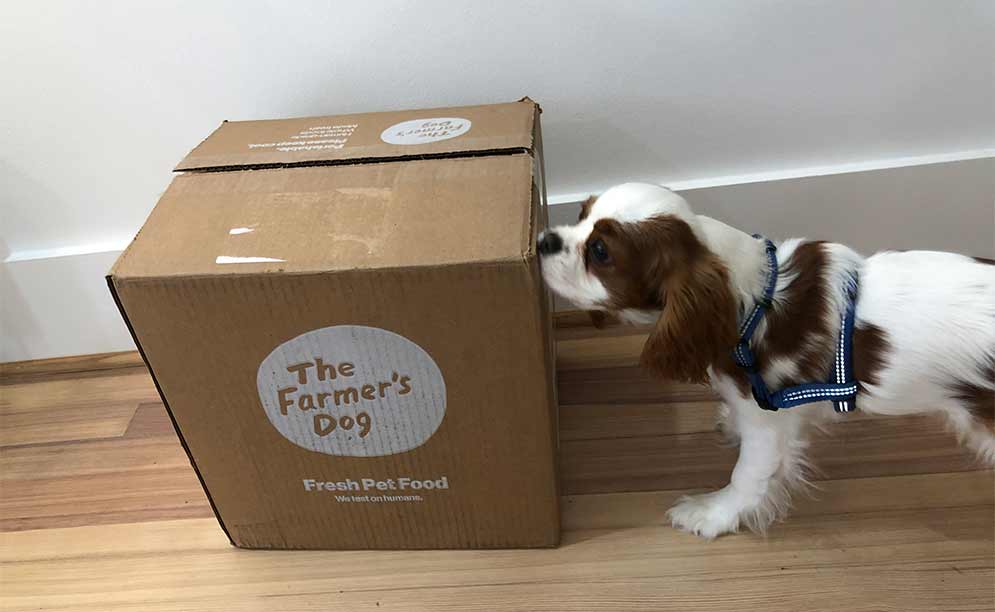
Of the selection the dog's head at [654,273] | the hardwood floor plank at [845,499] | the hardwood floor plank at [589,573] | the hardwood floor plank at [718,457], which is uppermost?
the dog's head at [654,273]

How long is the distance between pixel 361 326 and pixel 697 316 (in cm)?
40

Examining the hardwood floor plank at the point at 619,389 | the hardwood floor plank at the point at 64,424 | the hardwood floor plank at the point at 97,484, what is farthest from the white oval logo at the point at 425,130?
the hardwood floor plank at the point at 64,424

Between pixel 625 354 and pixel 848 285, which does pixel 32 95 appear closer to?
pixel 625 354

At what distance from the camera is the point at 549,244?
3.11 feet

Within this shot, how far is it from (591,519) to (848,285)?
0.54 metres

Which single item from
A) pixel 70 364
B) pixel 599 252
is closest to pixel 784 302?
pixel 599 252

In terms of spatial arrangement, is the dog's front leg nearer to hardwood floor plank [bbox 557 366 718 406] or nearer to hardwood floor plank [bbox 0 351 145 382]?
hardwood floor plank [bbox 557 366 718 406]

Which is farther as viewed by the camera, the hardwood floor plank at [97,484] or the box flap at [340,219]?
the hardwood floor plank at [97,484]

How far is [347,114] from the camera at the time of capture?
1.26 m

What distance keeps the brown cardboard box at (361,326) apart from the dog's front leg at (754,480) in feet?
0.77

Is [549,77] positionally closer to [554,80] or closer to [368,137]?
[554,80]

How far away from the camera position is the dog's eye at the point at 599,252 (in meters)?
0.93

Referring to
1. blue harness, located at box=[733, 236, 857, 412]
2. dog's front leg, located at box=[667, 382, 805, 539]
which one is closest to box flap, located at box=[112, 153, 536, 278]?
blue harness, located at box=[733, 236, 857, 412]

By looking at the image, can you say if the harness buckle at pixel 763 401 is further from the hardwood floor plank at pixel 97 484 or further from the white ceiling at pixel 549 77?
the hardwood floor plank at pixel 97 484
